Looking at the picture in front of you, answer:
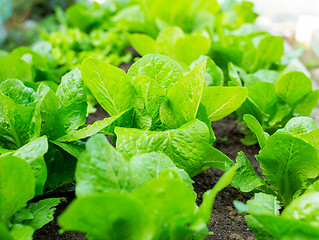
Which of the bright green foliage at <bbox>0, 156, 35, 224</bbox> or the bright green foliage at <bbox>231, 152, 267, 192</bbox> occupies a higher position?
the bright green foliage at <bbox>0, 156, 35, 224</bbox>

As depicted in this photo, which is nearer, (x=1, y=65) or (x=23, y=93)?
(x=23, y=93)

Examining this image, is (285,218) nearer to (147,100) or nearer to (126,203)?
(126,203)

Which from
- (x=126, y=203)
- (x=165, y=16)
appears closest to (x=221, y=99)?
(x=126, y=203)

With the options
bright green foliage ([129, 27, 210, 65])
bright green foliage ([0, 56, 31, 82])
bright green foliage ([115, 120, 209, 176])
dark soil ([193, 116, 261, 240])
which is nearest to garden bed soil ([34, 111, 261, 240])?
dark soil ([193, 116, 261, 240])

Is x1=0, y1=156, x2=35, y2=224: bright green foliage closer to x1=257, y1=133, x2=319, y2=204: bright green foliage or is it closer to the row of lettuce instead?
the row of lettuce

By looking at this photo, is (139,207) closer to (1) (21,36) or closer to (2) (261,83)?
(2) (261,83)

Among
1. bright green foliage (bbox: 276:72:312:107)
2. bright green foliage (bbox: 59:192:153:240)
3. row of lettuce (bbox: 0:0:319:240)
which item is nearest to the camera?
bright green foliage (bbox: 59:192:153:240)

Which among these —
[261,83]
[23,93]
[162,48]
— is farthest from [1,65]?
[261,83]
